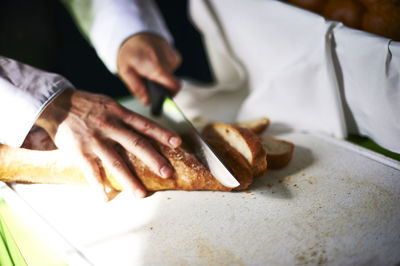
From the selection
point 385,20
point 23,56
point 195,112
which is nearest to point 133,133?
point 195,112

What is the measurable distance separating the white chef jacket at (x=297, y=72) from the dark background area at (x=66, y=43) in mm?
746

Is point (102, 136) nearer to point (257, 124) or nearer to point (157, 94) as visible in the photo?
point (157, 94)

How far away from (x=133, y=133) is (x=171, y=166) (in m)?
0.15

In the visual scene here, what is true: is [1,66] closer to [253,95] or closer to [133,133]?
[133,133]

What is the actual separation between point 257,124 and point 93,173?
1.93ft

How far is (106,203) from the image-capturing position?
3.05 feet

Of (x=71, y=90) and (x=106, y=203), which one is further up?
(x=71, y=90)

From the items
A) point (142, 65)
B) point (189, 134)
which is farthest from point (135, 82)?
point (189, 134)

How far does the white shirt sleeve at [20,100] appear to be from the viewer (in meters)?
0.95

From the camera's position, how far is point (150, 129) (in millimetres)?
979

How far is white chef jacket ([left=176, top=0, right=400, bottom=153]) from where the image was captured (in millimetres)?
964

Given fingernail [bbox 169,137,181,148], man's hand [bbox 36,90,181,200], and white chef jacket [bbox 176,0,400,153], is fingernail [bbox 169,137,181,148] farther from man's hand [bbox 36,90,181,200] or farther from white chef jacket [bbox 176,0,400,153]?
white chef jacket [bbox 176,0,400,153]

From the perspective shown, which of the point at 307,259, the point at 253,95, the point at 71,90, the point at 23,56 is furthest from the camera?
the point at 23,56

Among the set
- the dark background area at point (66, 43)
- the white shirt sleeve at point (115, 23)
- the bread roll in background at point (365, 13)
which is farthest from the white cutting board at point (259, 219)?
the dark background area at point (66, 43)
